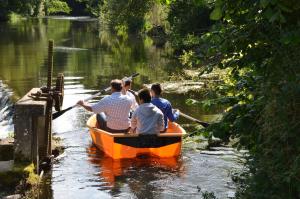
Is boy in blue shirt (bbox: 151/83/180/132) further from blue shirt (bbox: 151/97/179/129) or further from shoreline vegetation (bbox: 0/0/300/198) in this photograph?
shoreline vegetation (bbox: 0/0/300/198)

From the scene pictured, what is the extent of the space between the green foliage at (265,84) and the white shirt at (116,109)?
5.27 m

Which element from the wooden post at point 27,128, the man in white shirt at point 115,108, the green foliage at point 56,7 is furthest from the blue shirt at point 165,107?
the green foliage at point 56,7

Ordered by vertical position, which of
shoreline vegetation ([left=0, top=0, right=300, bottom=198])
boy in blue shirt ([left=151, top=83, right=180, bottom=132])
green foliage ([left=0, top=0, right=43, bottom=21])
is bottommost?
boy in blue shirt ([left=151, top=83, right=180, bottom=132])

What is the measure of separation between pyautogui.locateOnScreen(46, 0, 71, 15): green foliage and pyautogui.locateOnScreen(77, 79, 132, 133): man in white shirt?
300 ft

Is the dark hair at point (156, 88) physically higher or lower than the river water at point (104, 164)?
higher

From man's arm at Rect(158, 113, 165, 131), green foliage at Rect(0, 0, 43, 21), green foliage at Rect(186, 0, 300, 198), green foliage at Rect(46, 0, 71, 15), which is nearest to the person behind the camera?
green foliage at Rect(186, 0, 300, 198)

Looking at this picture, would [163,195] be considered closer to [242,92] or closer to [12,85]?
[242,92]

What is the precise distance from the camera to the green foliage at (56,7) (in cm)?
9906

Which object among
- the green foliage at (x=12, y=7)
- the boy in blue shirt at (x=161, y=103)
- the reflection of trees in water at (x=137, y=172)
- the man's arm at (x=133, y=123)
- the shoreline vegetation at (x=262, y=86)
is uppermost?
the green foliage at (x=12, y=7)

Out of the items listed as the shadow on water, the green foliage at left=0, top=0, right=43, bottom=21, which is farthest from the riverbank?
the green foliage at left=0, top=0, right=43, bottom=21

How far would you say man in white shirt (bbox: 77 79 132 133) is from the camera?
32.7ft

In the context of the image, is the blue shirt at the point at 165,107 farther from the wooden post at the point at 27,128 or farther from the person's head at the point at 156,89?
the wooden post at the point at 27,128

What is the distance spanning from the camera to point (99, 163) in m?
9.81

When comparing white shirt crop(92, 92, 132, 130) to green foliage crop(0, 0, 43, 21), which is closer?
white shirt crop(92, 92, 132, 130)
